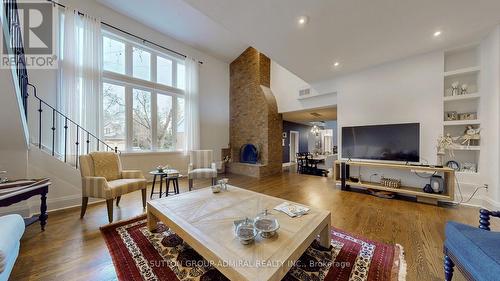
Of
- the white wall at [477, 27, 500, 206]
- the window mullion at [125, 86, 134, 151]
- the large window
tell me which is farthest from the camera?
the window mullion at [125, 86, 134, 151]

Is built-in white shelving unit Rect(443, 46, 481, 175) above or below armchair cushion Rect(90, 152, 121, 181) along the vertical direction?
above

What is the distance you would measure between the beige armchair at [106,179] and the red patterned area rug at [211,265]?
0.55 metres

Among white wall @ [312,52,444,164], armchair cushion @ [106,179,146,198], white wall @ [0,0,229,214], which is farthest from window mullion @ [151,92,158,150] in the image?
white wall @ [312,52,444,164]

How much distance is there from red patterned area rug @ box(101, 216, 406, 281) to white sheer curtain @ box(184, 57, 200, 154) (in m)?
3.52

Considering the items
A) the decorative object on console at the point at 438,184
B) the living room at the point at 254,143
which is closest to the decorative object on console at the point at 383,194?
the living room at the point at 254,143

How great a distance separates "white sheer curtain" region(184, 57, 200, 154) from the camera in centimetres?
530

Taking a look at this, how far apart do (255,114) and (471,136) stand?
4.68 meters

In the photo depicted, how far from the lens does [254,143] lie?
19.5 feet

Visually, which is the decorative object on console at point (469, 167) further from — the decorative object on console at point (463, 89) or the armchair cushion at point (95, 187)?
the armchair cushion at point (95, 187)

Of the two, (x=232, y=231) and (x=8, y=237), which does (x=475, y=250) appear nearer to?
(x=232, y=231)

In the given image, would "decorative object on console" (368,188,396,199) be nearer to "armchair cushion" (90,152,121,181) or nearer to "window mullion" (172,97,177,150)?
"armchair cushion" (90,152,121,181)

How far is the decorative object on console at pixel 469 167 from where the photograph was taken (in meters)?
3.01

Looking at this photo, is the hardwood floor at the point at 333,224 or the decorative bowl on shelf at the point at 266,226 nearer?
the decorative bowl on shelf at the point at 266,226

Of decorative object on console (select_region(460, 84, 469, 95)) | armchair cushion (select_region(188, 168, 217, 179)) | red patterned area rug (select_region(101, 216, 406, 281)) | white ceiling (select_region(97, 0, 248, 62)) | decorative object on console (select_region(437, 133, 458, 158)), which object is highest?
white ceiling (select_region(97, 0, 248, 62))
